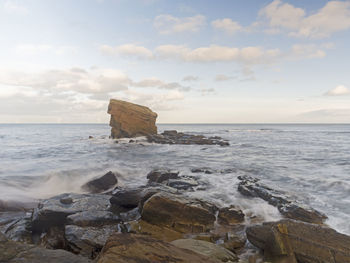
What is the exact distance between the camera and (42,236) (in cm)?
651

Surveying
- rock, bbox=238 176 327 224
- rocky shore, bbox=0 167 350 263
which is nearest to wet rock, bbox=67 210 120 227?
rocky shore, bbox=0 167 350 263

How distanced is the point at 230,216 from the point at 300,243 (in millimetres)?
2603

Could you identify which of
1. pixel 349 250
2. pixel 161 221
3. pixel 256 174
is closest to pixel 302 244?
pixel 349 250

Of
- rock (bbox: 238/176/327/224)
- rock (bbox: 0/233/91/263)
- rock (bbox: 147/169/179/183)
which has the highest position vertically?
rock (bbox: 0/233/91/263)

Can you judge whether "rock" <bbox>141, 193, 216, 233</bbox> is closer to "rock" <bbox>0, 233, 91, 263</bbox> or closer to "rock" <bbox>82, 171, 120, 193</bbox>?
"rock" <bbox>0, 233, 91, 263</bbox>

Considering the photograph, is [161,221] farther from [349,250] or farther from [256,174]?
[256,174]

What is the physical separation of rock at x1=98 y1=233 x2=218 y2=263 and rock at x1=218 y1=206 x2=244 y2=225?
449 centimetres

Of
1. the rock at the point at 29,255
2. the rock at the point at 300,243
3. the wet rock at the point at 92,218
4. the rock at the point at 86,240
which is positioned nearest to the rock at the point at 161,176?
the wet rock at the point at 92,218

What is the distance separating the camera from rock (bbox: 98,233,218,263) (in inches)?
122

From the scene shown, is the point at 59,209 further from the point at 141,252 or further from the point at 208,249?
the point at 141,252

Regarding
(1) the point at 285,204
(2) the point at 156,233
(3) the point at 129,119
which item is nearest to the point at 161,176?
(1) the point at 285,204

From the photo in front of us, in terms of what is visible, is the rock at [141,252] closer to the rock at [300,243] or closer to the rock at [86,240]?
the rock at [86,240]

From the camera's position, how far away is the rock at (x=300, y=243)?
5.13 metres

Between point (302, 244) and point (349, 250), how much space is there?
100 centimetres
